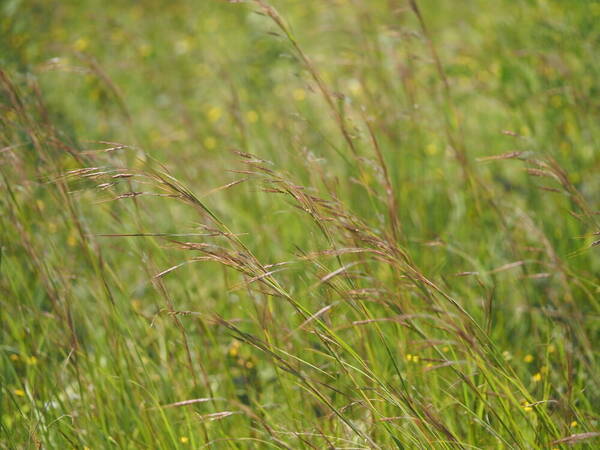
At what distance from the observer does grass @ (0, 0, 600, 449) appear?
51.5 inches

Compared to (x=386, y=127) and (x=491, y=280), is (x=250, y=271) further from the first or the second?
(x=386, y=127)

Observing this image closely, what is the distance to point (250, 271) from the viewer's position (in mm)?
1145

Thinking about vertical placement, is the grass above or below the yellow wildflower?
above

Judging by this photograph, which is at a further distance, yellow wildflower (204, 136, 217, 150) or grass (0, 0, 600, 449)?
yellow wildflower (204, 136, 217, 150)

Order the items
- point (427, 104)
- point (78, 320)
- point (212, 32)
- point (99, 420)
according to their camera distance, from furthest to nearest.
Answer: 1. point (212, 32)
2. point (427, 104)
3. point (78, 320)
4. point (99, 420)

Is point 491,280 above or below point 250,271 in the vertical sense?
below

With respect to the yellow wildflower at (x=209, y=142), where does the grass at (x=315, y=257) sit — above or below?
above

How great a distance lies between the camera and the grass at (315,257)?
1.31 metres

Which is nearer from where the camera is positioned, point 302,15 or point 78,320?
point 78,320

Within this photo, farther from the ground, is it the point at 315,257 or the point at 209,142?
the point at 315,257

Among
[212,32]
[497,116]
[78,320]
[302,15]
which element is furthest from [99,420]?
[302,15]

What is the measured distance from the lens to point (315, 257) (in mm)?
1226

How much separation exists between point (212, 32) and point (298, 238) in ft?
11.0

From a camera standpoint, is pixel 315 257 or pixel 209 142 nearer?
pixel 315 257
